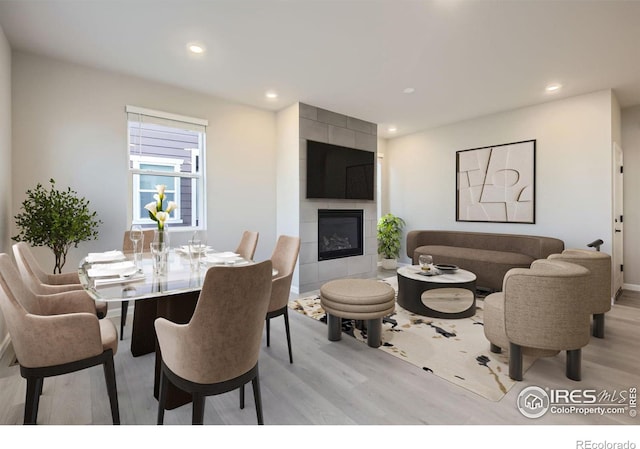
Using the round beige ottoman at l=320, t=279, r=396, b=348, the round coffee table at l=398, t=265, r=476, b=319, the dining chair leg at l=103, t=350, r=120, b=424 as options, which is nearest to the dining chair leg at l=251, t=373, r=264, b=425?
the dining chair leg at l=103, t=350, r=120, b=424

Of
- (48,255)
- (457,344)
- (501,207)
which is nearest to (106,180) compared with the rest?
(48,255)

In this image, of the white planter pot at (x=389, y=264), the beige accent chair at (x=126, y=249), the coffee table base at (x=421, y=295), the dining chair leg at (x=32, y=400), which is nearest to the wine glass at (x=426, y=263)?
the coffee table base at (x=421, y=295)

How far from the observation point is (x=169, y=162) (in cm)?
384

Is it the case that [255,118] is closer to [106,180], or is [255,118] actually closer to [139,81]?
[139,81]

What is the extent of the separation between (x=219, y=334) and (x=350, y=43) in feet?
8.84

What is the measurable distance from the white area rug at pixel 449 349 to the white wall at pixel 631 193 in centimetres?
291

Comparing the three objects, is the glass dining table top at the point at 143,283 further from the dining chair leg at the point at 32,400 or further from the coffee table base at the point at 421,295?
the coffee table base at the point at 421,295

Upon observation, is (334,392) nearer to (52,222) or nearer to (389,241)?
(52,222)

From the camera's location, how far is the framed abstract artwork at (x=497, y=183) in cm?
449

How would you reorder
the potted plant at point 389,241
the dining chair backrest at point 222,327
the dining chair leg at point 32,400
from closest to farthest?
the dining chair backrest at point 222,327
the dining chair leg at point 32,400
the potted plant at point 389,241

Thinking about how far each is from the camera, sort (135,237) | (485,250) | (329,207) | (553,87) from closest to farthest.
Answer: (135,237) < (553,87) < (485,250) < (329,207)

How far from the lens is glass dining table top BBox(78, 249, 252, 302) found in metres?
1.51

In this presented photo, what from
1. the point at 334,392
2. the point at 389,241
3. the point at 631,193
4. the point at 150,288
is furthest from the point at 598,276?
the point at 150,288

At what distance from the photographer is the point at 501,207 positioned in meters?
4.77
